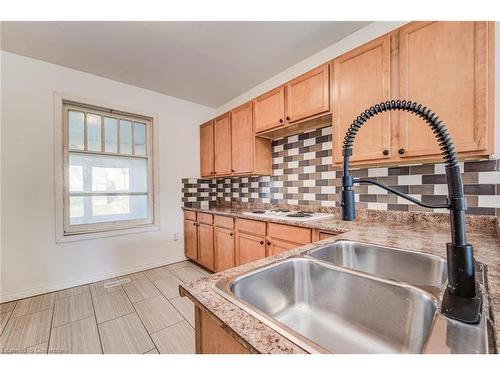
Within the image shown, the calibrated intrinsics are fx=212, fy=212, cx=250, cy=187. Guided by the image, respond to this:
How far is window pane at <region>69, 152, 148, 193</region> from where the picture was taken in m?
2.51

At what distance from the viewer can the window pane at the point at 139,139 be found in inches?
114

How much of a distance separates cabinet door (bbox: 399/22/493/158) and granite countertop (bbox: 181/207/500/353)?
19.4 inches

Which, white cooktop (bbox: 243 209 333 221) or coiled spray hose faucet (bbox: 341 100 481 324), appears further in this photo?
white cooktop (bbox: 243 209 333 221)

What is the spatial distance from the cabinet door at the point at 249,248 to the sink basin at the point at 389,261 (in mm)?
954

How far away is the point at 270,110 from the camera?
224 centimetres

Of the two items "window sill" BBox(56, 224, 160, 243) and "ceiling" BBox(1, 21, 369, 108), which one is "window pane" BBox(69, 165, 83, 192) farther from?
"ceiling" BBox(1, 21, 369, 108)

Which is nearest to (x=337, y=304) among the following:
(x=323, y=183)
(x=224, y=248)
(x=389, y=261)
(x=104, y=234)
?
(x=389, y=261)

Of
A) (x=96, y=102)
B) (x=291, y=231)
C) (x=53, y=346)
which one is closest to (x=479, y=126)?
(x=291, y=231)

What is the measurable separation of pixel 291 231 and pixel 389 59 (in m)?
1.37

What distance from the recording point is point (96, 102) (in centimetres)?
252

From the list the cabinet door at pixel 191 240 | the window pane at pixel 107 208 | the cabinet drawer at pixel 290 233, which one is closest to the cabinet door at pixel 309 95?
the cabinet drawer at pixel 290 233

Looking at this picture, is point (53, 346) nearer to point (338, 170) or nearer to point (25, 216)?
point (25, 216)

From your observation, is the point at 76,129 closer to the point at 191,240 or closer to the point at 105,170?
the point at 105,170

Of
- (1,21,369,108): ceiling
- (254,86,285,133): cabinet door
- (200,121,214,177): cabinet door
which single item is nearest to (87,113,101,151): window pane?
(1,21,369,108): ceiling
